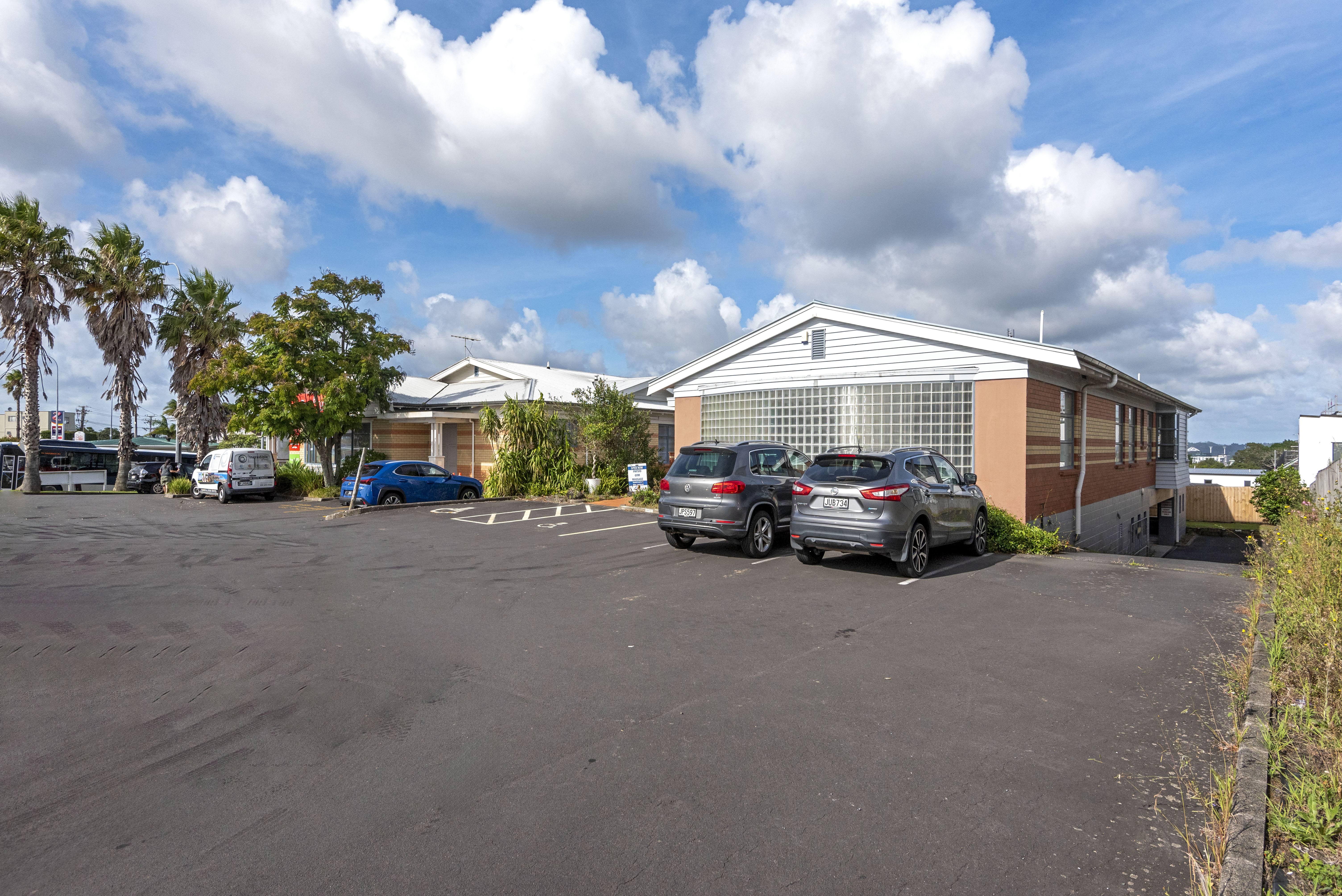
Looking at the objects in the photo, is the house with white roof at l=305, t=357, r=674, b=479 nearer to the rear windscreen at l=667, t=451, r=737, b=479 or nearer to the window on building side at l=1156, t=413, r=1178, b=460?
the rear windscreen at l=667, t=451, r=737, b=479

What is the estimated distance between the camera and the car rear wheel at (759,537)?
35.7ft

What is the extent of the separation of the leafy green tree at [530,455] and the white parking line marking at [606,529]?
6.43 metres

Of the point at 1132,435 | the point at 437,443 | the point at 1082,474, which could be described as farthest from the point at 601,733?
the point at 437,443

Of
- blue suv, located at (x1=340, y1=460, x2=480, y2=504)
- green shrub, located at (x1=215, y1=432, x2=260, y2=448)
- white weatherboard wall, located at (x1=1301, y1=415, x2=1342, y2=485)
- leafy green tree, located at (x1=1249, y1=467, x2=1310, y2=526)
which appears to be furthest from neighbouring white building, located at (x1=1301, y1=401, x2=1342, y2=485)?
green shrub, located at (x1=215, y1=432, x2=260, y2=448)

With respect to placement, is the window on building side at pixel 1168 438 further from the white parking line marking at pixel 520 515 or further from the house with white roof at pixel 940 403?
the white parking line marking at pixel 520 515

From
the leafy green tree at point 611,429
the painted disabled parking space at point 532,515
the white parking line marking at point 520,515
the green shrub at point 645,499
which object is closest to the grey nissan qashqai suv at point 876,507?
the painted disabled parking space at point 532,515

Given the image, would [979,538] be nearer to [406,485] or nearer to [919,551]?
[919,551]

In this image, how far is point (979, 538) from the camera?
451 inches

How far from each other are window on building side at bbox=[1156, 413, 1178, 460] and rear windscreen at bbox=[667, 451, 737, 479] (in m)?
22.0

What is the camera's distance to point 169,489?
26.2m

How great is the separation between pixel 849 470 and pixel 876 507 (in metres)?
0.66

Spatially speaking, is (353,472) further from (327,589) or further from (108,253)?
(327,589)

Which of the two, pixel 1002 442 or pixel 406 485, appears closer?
pixel 1002 442

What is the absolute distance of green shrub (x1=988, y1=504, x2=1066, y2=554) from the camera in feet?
38.4
